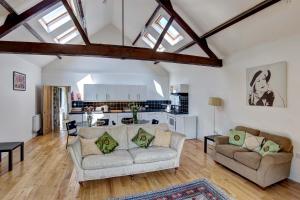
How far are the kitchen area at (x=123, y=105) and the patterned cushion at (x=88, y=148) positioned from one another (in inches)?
131

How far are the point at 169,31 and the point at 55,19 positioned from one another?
135 inches

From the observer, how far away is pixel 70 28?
19.2 ft

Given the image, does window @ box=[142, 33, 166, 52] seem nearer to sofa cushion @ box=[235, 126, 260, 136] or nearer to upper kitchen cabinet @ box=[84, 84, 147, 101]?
upper kitchen cabinet @ box=[84, 84, 147, 101]

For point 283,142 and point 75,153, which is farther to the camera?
point 283,142

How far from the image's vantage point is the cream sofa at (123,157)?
10.0 feet

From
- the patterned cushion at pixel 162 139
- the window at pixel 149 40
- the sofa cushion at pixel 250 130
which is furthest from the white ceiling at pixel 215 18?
the patterned cushion at pixel 162 139

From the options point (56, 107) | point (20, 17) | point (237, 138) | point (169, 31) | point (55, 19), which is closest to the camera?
point (20, 17)

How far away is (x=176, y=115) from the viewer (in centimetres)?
673

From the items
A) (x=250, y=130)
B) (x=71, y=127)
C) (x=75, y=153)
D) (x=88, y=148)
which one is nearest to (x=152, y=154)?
(x=88, y=148)

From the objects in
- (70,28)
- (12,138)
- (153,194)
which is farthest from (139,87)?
(153,194)

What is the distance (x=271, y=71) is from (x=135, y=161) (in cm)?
330

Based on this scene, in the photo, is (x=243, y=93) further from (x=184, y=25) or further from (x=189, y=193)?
→ (x=189, y=193)

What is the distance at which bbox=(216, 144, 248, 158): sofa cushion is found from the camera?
3.66 metres

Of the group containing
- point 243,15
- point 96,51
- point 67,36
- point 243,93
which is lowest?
point 243,93
